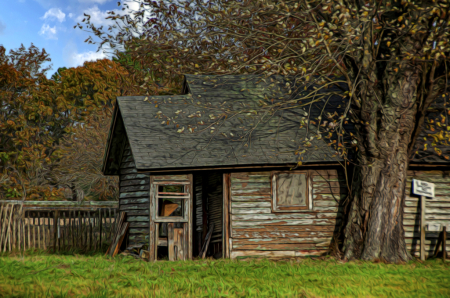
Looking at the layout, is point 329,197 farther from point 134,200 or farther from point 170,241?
point 134,200

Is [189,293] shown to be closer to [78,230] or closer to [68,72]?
[78,230]

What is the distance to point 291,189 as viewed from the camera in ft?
51.1

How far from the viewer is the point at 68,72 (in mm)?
40906

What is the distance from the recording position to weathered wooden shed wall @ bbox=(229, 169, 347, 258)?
15.1 meters

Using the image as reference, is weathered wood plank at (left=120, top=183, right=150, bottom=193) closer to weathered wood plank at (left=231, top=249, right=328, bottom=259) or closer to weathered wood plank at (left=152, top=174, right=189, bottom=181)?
weathered wood plank at (left=152, top=174, right=189, bottom=181)

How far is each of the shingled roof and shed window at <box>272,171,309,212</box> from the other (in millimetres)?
737

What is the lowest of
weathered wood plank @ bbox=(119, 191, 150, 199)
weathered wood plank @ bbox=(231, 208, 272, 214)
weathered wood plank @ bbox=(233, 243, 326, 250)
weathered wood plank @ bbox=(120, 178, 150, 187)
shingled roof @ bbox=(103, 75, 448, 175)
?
weathered wood plank @ bbox=(233, 243, 326, 250)

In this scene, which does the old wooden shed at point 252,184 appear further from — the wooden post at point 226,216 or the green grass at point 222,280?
the green grass at point 222,280

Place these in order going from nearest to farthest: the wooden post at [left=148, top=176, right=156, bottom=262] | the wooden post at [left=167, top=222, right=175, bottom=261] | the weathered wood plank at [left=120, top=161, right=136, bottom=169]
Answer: the wooden post at [left=148, top=176, right=156, bottom=262] → the wooden post at [left=167, top=222, right=175, bottom=261] → the weathered wood plank at [left=120, top=161, right=136, bottom=169]

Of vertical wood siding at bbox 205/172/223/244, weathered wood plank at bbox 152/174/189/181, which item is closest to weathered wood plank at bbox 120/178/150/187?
weathered wood plank at bbox 152/174/189/181

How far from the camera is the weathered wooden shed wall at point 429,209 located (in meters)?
15.5

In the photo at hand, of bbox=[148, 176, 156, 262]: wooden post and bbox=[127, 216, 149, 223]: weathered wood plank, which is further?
bbox=[127, 216, 149, 223]: weathered wood plank

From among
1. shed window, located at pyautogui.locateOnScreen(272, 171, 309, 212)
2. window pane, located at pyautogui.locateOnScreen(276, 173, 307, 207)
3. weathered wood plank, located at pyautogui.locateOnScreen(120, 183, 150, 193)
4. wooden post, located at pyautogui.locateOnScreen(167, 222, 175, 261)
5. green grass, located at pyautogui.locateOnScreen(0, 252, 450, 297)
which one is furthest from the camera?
weathered wood plank, located at pyautogui.locateOnScreen(120, 183, 150, 193)

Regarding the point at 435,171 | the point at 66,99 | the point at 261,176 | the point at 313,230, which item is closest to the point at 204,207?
the point at 261,176
